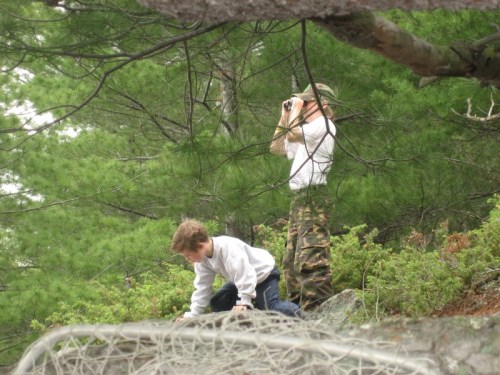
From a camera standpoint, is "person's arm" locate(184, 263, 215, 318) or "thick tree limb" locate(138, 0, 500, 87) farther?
"person's arm" locate(184, 263, 215, 318)

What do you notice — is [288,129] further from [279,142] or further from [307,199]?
[307,199]

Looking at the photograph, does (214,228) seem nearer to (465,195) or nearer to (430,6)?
(465,195)

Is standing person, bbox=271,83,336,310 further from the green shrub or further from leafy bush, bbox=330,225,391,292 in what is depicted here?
leafy bush, bbox=330,225,391,292

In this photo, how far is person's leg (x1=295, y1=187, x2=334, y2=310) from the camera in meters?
6.11

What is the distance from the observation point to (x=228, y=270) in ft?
17.5

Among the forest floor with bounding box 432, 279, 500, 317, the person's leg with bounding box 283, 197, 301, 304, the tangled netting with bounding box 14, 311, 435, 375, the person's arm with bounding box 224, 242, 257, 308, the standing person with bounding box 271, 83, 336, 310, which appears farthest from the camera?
the person's leg with bounding box 283, 197, 301, 304

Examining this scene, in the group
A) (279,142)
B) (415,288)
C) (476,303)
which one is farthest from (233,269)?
(476,303)

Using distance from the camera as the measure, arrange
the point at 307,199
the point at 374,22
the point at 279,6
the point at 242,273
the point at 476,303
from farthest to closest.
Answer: the point at 476,303 < the point at 307,199 < the point at 242,273 < the point at 374,22 < the point at 279,6

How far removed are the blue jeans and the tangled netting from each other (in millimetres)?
1916

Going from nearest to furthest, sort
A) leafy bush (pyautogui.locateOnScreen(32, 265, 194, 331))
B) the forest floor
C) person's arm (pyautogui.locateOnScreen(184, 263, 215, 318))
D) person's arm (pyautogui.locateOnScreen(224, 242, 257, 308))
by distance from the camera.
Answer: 1. person's arm (pyautogui.locateOnScreen(224, 242, 257, 308))
2. person's arm (pyautogui.locateOnScreen(184, 263, 215, 318))
3. the forest floor
4. leafy bush (pyautogui.locateOnScreen(32, 265, 194, 331))

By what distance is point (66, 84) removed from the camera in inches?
501

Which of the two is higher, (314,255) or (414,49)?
(414,49)

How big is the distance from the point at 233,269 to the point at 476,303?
66.4 inches

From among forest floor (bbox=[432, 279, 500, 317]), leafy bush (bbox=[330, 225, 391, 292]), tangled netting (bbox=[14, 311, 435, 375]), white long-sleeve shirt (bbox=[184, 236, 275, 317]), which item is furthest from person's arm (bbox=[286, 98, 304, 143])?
leafy bush (bbox=[330, 225, 391, 292])
